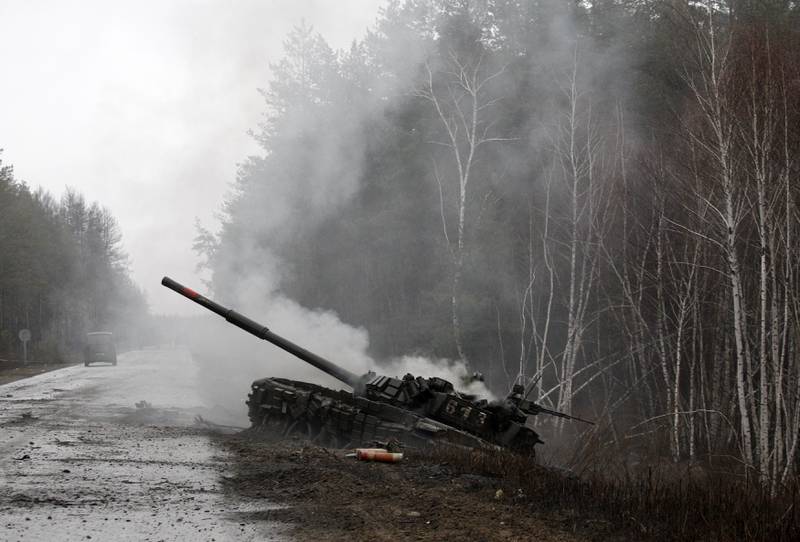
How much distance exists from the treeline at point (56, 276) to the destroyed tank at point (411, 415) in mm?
32635

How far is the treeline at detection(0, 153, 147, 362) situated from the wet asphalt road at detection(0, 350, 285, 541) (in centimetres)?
2751

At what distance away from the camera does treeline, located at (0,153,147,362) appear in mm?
43438

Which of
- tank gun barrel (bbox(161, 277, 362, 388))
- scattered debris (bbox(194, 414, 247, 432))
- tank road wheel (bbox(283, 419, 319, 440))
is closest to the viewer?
tank road wheel (bbox(283, 419, 319, 440))

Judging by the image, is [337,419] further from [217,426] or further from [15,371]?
[15,371]

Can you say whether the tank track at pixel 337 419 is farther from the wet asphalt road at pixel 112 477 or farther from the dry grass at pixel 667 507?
the dry grass at pixel 667 507

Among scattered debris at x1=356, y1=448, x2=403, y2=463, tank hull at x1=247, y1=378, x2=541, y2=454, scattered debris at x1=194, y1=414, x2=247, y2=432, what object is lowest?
scattered debris at x1=194, y1=414, x2=247, y2=432

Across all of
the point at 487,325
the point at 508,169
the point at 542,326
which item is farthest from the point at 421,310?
the point at 508,169

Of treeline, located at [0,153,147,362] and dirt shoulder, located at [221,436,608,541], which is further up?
treeline, located at [0,153,147,362]

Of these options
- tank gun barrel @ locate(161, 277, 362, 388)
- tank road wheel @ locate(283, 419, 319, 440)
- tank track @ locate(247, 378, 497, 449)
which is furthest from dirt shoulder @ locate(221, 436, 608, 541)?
tank gun barrel @ locate(161, 277, 362, 388)

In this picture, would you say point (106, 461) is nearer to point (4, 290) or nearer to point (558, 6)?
point (558, 6)

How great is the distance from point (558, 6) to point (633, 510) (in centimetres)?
2194

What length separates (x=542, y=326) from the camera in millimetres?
24359

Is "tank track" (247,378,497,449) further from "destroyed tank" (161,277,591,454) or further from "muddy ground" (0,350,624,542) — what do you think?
"muddy ground" (0,350,624,542)

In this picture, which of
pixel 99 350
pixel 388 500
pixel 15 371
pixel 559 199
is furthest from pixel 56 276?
pixel 388 500
